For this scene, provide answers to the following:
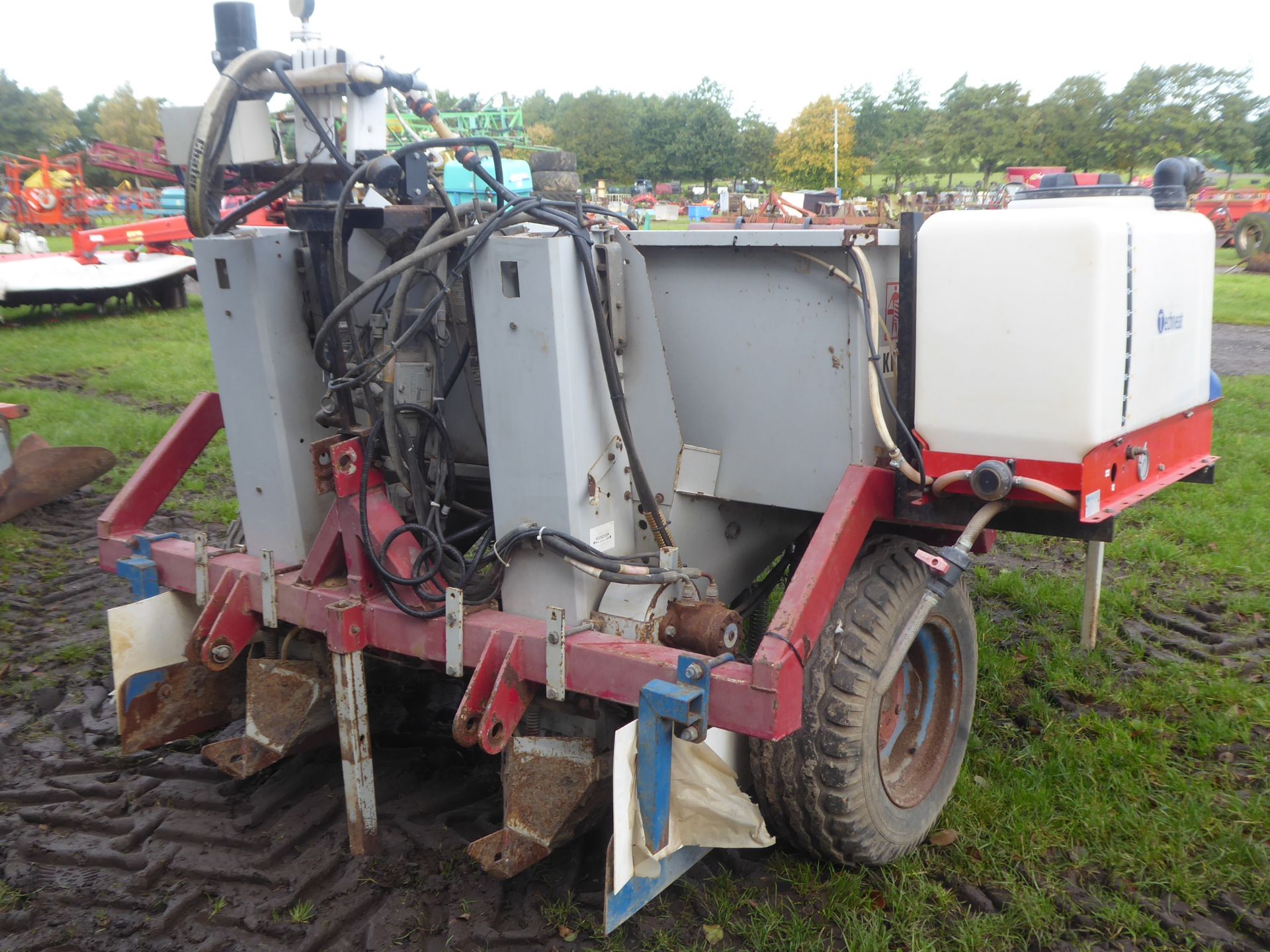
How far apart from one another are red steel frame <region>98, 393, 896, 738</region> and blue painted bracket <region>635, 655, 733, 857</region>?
4 cm

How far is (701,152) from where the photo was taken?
51750 millimetres

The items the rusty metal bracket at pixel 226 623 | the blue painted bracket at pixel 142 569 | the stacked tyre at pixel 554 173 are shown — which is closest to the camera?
the rusty metal bracket at pixel 226 623

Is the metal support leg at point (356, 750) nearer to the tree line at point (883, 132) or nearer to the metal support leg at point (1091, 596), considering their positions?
the metal support leg at point (1091, 596)

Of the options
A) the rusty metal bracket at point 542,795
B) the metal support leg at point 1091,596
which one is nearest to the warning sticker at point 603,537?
the rusty metal bracket at point 542,795

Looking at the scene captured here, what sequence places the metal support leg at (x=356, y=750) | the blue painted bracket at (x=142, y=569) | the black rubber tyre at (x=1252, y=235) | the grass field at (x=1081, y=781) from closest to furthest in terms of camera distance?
1. the grass field at (x=1081, y=781)
2. the metal support leg at (x=356, y=750)
3. the blue painted bracket at (x=142, y=569)
4. the black rubber tyre at (x=1252, y=235)

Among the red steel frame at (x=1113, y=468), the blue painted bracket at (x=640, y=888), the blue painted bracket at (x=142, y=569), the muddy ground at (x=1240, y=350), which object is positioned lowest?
the muddy ground at (x=1240, y=350)

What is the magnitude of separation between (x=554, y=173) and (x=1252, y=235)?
23.1 metres

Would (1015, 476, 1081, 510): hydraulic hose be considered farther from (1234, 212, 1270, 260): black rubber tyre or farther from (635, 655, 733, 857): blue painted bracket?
(1234, 212, 1270, 260): black rubber tyre

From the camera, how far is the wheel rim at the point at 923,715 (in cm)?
309

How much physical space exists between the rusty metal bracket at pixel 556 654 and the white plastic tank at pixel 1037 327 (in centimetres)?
104

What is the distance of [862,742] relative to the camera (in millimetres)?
2711

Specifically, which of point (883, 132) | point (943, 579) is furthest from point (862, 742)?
point (883, 132)

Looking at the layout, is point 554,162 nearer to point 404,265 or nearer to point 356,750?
point 404,265

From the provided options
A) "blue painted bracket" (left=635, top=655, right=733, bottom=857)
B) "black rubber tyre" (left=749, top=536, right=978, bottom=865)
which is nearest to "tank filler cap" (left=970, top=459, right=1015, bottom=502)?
"black rubber tyre" (left=749, top=536, right=978, bottom=865)
